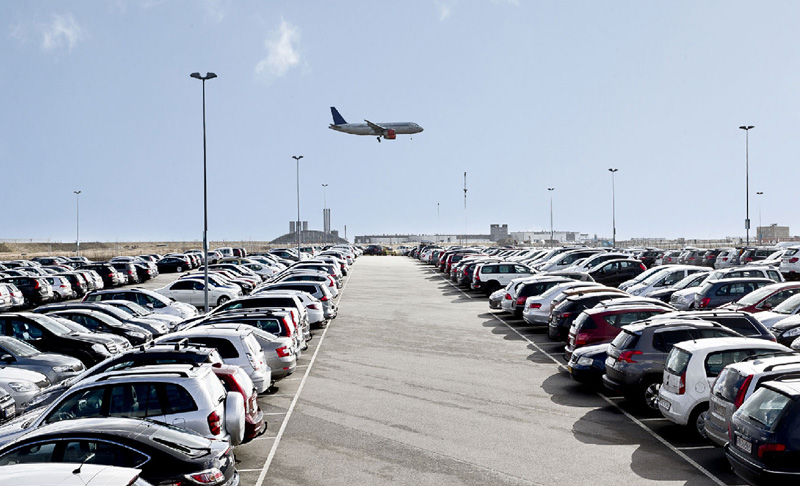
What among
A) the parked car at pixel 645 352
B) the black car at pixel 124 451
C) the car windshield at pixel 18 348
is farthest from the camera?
the car windshield at pixel 18 348

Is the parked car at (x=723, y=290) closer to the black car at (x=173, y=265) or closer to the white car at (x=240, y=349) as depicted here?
the white car at (x=240, y=349)

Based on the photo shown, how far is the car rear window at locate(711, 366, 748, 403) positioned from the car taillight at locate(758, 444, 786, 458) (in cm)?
134

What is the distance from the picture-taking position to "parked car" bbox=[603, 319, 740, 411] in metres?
12.9

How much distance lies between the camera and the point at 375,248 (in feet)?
320

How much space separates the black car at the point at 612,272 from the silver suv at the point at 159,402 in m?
26.3

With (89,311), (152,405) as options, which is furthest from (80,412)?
(89,311)

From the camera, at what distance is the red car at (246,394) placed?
10.2 m

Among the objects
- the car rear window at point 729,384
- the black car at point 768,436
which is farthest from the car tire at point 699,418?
the black car at point 768,436

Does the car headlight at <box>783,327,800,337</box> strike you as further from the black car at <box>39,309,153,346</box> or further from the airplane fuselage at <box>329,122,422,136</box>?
the airplane fuselage at <box>329,122,422,136</box>

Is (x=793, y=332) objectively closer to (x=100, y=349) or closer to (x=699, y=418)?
(x=699, y=418)

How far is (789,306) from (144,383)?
15.5 meters

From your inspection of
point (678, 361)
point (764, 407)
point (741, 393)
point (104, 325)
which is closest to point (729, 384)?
point (741, 393)

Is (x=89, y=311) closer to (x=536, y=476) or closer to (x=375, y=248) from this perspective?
(x=536, y=476)

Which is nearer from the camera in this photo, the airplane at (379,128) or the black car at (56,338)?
the black car at (56,338)
